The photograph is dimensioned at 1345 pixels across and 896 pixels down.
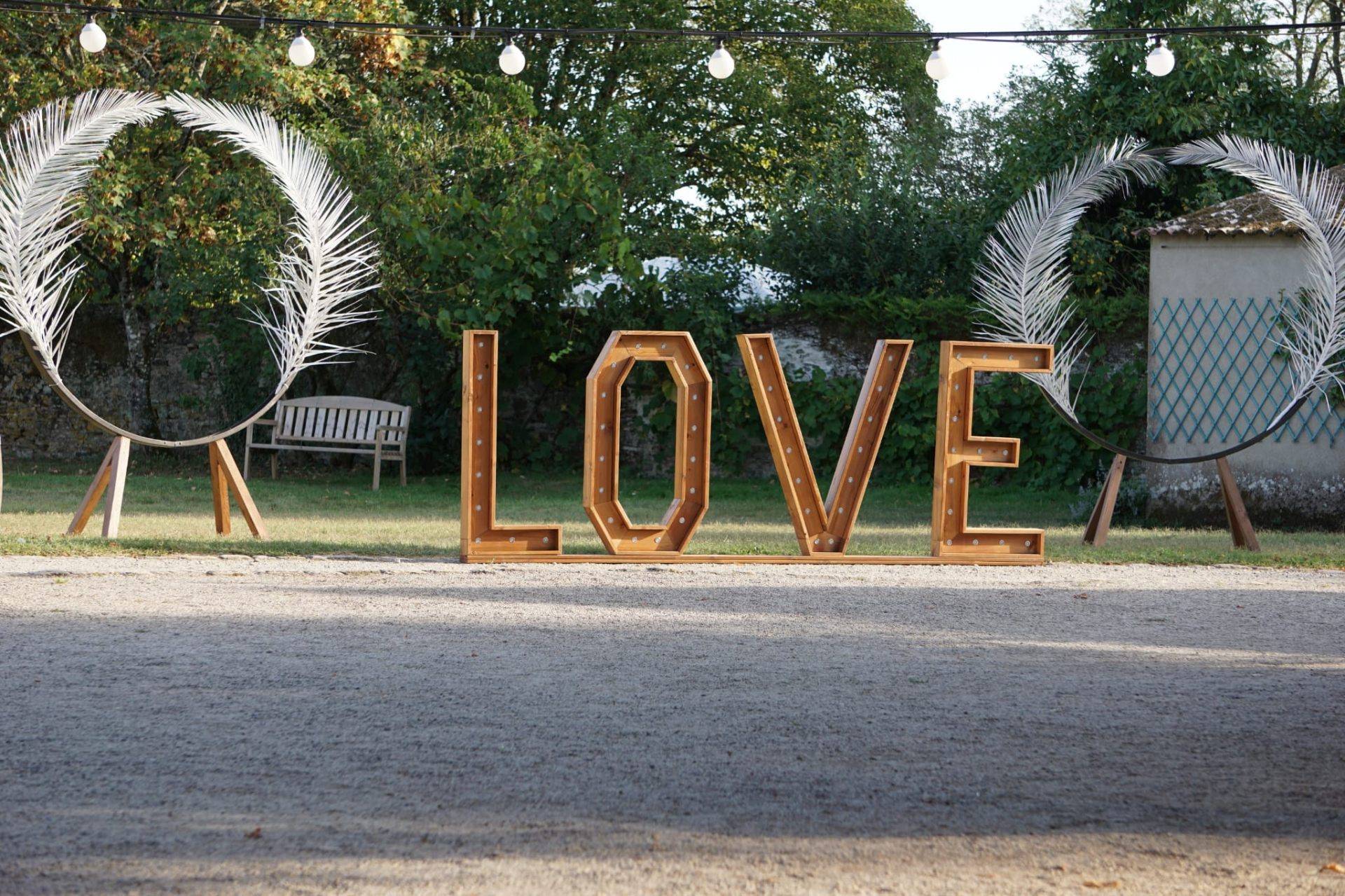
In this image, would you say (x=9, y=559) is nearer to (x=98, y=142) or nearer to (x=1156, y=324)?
(x=98, y=142)

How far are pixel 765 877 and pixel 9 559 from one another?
670cm

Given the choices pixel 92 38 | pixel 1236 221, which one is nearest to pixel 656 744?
pixel 92 38

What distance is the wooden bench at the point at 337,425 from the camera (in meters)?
15.9

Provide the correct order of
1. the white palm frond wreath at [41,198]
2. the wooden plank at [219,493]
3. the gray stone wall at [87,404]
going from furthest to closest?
the gray stone wall at [87,404]
the wooden plank at [219,493]
the white palm frond wreath at [41,198]

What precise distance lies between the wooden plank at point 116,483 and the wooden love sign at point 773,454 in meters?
2.54

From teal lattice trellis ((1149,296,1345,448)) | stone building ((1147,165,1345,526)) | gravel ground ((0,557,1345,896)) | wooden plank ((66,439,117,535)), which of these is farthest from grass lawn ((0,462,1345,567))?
gravel ground ((0,557,1345,896))

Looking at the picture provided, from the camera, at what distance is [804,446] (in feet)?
31.2

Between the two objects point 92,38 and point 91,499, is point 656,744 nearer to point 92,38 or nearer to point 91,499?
point 91,499

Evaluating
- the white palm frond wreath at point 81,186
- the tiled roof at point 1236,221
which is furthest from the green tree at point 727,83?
the white palm frond wreath at point 81,186

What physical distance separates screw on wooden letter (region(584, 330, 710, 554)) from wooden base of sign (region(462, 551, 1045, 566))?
8 cm

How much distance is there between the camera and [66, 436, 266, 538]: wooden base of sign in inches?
387

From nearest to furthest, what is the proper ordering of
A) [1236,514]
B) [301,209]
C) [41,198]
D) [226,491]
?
[41,198], [301,209], [226,491], [1236,514]

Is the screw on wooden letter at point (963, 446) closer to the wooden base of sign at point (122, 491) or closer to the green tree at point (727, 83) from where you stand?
the wooden base of sign at point (122, 491)

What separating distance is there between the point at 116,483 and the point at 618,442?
3586 mm
